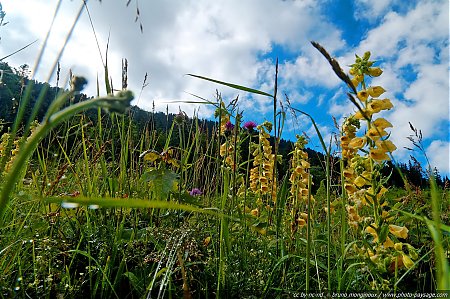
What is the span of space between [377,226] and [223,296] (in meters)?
0.65

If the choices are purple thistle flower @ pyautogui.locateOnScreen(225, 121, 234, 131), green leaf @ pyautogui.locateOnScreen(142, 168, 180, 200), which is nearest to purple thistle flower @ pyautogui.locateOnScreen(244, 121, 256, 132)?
purple thistle flower @ pyautogui.locateOnScreen(225, 121, 234, 131)

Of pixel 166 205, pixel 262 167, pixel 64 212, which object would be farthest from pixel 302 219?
pixel 166 205

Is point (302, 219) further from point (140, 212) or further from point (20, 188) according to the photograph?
point (20, 188)

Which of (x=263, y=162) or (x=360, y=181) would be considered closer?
(x=360, y=181)

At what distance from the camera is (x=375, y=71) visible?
1662 millimetres

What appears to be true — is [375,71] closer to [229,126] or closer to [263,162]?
[229,126]

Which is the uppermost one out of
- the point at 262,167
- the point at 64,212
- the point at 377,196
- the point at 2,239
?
the point at 262,167

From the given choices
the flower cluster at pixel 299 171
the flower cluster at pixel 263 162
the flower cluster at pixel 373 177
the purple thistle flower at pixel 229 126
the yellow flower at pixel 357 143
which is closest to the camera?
the flower cluster at pixel 373 177

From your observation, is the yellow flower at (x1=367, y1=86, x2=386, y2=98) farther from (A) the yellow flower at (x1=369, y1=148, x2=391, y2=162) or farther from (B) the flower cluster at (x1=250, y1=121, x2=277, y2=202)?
(B) the flower cluster at (x1=250, y1=121, x2=277, y2=202)

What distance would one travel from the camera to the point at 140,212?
1720mm

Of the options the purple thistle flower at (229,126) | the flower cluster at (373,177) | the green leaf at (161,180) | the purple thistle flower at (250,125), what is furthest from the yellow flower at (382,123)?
the purple thistle flower at (250,125)

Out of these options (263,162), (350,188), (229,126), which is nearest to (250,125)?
(263,162)

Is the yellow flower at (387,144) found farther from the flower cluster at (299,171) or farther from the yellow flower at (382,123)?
the flower cluster at (299,171)

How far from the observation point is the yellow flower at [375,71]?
1660mm
